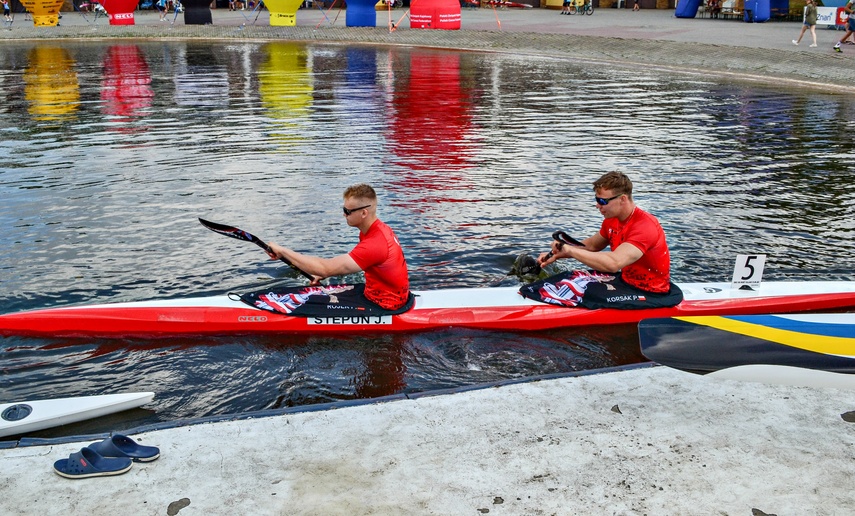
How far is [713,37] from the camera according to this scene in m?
28.1

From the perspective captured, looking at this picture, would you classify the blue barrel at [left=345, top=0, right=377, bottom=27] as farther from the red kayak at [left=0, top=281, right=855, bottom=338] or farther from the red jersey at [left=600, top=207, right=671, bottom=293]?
the red jersey at [left=600, top=207, right=671, bottom=293]

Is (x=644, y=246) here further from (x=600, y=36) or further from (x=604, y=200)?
(x=600, y=36)

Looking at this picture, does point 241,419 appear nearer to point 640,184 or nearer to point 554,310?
point 554,310

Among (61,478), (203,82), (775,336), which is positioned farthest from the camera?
(203,82)

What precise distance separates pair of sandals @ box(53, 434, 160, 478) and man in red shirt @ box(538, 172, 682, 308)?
392 cm

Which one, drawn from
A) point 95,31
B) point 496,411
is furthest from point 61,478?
point 95,31

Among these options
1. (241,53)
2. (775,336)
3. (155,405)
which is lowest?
(155,405)

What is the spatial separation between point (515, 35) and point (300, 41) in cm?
876

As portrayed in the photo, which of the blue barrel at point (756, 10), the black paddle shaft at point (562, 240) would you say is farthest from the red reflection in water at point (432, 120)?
the blue barrel at point (756, 10)

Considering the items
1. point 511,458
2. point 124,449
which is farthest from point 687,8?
point 124,449

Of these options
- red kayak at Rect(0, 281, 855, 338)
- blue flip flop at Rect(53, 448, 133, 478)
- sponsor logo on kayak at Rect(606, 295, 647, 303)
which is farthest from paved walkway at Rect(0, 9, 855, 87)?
blue flip flop at Rect(53, 448, 133, 478)

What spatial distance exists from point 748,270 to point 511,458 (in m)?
3.96

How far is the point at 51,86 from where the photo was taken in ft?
71.7

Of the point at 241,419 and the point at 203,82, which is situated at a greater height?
the point at 203,82
